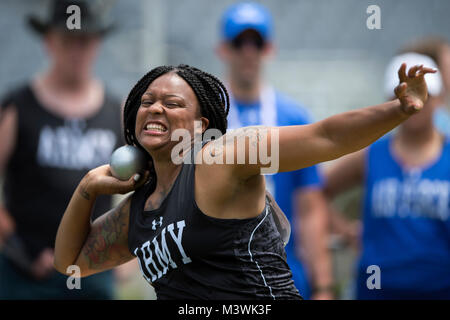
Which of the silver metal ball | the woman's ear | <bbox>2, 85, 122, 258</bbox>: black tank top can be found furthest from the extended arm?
<bbox>2, 85, 122, 258</bbox>: black tank top

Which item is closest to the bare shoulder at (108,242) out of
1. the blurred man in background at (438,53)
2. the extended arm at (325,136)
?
the extended arm at (325,136)

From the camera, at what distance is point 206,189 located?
2264mm

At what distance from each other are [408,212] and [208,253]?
220cm

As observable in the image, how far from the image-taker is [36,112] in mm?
4891

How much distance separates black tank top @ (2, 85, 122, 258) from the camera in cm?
482

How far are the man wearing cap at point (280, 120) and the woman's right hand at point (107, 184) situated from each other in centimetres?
187

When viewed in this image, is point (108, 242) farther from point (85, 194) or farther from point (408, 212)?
point (408, 212)

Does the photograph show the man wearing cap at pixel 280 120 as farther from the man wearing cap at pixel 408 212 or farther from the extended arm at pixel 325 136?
the extended arm at pixel 325 136

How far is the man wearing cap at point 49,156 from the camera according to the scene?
189 inches

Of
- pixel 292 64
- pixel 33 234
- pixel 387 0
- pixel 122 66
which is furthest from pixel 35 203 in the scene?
pixel 387 0

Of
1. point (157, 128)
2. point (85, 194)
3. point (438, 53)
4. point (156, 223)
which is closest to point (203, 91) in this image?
point (157, 128)

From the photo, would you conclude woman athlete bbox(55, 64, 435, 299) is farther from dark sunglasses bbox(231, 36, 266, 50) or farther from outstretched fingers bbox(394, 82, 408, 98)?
dark sunglasses bbox(231, 36, 266, 50)

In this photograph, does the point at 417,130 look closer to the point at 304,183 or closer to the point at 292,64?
the point at 304,183

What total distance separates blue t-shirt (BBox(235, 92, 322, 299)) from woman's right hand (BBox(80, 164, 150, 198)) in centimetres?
184
